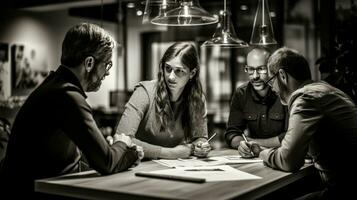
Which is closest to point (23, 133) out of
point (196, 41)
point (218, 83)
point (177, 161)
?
point (177, 161)

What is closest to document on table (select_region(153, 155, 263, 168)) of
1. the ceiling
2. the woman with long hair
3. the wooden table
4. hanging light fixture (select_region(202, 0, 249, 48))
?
the woman with long hair

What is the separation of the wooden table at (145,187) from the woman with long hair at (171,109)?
0.71 meters

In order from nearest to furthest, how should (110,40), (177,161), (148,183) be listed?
(148,183) → (110,40) → (177,161)

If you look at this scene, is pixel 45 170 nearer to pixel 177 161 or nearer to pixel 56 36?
pixel 177 161

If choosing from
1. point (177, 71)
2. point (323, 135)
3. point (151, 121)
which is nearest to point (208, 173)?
point (323, 135)

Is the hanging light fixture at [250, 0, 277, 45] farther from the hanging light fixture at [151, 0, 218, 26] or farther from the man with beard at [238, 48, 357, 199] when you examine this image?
the man with beard at [238, 48, 357, 199]

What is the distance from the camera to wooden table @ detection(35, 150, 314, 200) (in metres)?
1.79

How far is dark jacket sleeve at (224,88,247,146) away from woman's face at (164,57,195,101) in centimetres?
60

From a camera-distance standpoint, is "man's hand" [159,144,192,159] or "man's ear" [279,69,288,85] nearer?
"man's ear" [279,69,288,85]

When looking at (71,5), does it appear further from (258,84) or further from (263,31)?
(258,84)

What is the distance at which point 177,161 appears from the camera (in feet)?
8.74

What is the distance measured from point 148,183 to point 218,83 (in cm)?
635

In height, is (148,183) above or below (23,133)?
below

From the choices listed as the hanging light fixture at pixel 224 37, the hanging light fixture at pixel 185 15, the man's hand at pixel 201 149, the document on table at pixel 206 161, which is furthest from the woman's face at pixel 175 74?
the document on table at pixel 206 161
